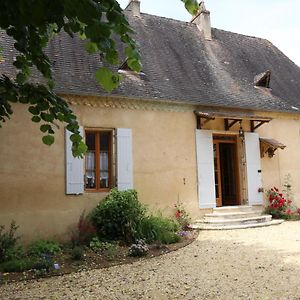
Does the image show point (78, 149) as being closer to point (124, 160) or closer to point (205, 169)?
point (124, 160)

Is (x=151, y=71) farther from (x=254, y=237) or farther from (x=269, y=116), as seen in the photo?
(x=254, y=237)

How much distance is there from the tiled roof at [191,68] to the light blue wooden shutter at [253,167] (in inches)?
39.5

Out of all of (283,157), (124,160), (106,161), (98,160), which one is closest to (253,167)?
(283,157)

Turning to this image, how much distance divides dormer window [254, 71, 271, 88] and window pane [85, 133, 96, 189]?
6.28 meters

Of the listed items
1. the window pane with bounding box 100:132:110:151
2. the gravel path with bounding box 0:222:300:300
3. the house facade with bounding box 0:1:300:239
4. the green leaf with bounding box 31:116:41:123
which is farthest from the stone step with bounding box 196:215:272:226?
the green leaf with bounding box 31:116:41:123

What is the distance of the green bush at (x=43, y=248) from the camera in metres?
7.12

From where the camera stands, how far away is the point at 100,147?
908 centimetres

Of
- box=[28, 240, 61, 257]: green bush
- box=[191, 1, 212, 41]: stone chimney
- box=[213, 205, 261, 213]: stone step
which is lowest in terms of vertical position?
box=[28, 240, 61, 257]: green bush

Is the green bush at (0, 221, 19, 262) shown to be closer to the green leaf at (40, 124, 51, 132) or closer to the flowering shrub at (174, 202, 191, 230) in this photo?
the flowering shrub at (174, 202, 191, 230)

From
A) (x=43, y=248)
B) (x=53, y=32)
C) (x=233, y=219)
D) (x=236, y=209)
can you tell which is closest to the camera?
(x=53, y=32)

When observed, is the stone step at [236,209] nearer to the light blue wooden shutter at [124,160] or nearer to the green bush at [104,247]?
the light blue wooden shutter at [124,160]

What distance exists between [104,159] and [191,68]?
4.58 meters

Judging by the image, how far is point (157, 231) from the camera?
7.98m

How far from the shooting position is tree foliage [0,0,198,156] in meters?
1.63
